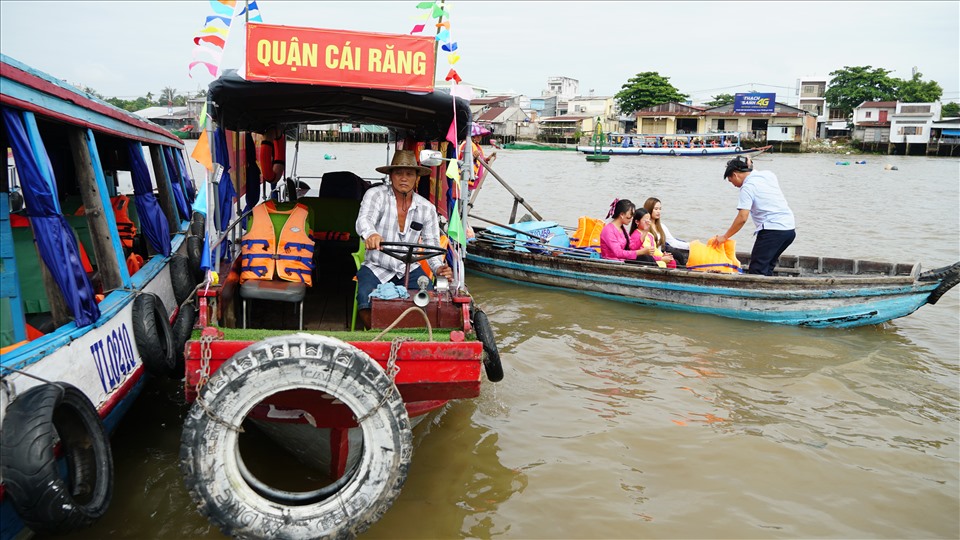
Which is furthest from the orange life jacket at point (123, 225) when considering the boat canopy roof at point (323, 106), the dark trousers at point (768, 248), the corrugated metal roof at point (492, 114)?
the corrugated metal roof at point (492, 114)

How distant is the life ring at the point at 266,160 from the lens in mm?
7281

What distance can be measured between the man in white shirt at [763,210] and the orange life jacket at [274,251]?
5.07 meters

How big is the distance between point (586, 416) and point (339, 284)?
316 cm

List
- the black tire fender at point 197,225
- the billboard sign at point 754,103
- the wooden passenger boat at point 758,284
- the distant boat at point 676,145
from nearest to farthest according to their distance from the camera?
the wooden passenger boat at point 758,284 → the black tire fender at point 197,225 → the distant boat at point 676,145 → the billboard sign at point 754,103

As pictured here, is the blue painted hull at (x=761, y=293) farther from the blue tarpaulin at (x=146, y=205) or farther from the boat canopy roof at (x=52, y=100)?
the boat canopy roof at (x=52, y=100)

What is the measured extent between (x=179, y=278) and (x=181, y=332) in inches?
79.7

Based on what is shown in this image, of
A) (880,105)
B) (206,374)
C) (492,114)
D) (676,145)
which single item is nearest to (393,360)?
(206,374)

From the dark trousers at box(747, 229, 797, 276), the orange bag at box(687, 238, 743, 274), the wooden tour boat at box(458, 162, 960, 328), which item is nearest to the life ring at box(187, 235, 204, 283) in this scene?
the wooden tour boat at box(458, 162, 960, 328)

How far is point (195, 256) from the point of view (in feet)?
23.2

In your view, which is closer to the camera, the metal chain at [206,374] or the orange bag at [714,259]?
the metal chain at [206,374]

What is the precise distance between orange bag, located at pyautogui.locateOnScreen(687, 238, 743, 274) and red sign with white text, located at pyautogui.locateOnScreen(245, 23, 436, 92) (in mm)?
5455

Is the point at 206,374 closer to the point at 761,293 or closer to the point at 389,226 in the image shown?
the point at 389,226

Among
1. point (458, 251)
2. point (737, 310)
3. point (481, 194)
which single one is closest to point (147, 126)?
point (458, 251)

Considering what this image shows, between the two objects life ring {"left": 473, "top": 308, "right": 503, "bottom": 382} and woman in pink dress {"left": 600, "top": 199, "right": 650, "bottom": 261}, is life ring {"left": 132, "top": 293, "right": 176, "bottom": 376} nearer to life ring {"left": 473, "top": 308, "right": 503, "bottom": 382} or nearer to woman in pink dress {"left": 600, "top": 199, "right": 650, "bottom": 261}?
life ring {"left": 473, "top": 308, "right": 503, "bottom": 382}
